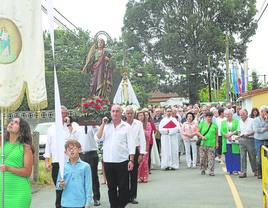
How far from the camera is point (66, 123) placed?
31.3 ft

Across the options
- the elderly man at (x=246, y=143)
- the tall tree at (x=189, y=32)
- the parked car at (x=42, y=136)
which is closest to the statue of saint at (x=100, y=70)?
the elderly man at (x=246, y=143)

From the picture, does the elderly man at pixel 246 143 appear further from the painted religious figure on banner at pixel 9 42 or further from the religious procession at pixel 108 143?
the painted religious figure on banner at pixel 9 42

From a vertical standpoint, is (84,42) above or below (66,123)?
above

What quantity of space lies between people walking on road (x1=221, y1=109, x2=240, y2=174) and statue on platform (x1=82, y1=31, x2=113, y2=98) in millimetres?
3648

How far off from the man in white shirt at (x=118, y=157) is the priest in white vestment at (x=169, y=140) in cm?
789

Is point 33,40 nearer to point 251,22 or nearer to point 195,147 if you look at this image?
point 195,147

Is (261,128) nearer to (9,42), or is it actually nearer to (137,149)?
(137,149)

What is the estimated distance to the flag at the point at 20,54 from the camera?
5.80 metres

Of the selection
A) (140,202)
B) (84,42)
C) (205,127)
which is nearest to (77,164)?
(140,202)

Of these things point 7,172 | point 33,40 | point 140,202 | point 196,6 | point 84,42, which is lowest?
point 140,202

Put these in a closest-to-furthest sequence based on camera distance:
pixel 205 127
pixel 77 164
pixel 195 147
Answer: pixel 77 164, pixel 205 127, pixel 195 147

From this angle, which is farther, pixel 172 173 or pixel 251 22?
pixel 251 22

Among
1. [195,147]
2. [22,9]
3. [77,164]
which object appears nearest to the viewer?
[22,9]

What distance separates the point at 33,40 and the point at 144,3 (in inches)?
2308
